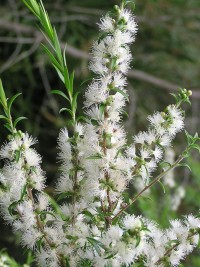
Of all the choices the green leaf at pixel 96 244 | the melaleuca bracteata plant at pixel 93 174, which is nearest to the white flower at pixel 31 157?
the melaleuca bracteata plant at pixel 93 174

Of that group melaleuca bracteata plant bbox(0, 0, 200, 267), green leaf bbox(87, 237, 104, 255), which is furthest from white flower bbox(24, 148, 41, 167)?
green leaf bbox(87, 237, 104, 255)

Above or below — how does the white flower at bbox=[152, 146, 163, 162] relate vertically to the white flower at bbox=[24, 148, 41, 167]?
above

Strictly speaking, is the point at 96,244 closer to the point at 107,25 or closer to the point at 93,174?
the point at 93,174

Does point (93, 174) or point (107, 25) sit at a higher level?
point (107, 25)

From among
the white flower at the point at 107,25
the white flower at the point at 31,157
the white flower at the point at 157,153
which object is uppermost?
the white flower at the point at 107,25

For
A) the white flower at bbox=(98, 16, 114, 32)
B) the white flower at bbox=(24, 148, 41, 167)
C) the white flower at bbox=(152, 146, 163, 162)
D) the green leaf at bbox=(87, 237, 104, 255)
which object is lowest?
the green leaf at bbox=(87, 237, 104, 255)

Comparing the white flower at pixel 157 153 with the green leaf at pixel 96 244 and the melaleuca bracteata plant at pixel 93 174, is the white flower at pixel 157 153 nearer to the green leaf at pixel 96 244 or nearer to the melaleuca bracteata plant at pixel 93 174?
the melaleuca bracteata plant at pixel 93 174

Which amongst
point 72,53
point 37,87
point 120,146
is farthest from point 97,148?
point 37,87

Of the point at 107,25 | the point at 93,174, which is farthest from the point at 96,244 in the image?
the point at 107,25

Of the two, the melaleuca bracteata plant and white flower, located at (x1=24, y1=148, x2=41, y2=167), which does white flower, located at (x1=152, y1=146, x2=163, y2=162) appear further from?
white flower, located at (x1=24, y1=148, x2=41, y2=167)
